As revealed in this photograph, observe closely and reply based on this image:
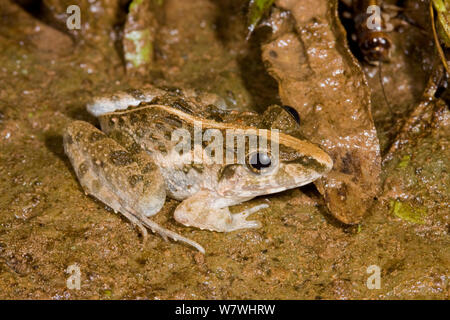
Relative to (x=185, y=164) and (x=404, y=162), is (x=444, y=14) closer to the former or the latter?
(x=404, y=162)

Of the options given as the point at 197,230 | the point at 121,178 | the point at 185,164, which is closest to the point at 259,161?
the point at 185,164

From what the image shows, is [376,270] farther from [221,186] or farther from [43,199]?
[43,199]

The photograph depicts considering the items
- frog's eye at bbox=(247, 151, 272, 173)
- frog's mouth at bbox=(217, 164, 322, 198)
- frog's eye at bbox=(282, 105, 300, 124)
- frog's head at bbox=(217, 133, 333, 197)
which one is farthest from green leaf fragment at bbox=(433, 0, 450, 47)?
frog's eye at bbox=(247, 151, 272, 173)

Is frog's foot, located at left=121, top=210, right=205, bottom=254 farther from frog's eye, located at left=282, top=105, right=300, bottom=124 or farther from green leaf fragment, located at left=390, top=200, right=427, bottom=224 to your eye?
green leaf fragment, located at left=390, top=200, right=427, bottom=224

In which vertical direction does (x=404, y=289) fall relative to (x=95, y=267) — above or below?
above

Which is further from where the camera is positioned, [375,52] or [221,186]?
[375,52]

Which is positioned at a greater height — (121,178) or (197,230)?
(121,178)

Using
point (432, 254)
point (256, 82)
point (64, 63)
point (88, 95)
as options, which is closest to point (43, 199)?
point (88, 95)
